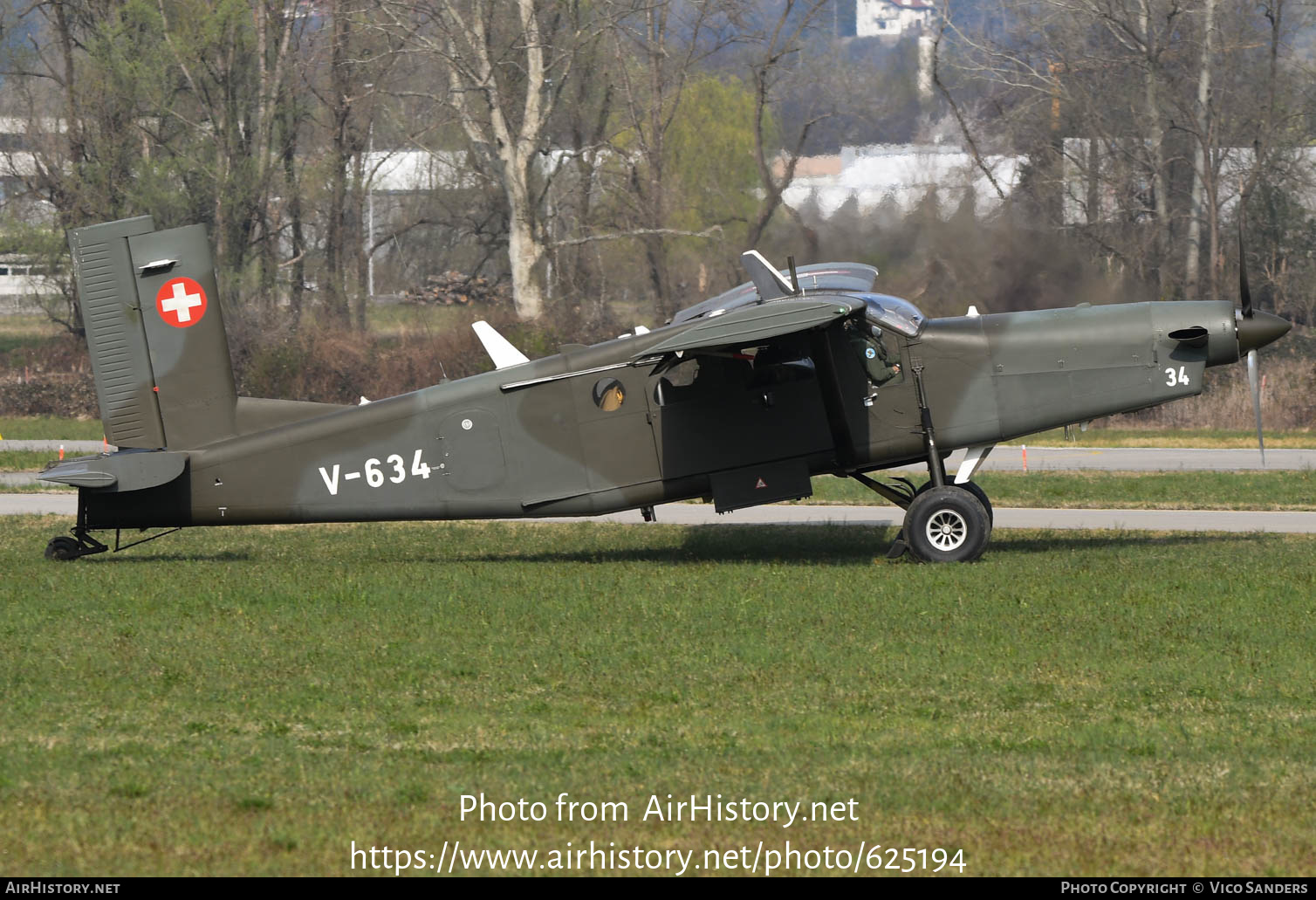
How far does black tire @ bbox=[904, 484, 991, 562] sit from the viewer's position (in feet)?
44.0

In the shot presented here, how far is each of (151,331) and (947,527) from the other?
8.09m

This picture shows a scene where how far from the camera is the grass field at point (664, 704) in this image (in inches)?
247

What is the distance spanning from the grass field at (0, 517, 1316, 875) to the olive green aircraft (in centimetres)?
73

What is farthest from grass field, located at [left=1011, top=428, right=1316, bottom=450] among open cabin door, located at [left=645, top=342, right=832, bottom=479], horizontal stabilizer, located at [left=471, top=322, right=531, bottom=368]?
horizontal stabilizer, located at [left=471, top=322, right=531, bottom=368]

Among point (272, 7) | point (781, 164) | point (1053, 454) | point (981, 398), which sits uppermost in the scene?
point (272, 7)

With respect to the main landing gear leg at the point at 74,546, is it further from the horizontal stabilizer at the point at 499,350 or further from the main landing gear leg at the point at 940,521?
the main landing gear leg at the point at 940,521

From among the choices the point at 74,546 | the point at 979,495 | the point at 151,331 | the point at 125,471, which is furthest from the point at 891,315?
the point at 74,546

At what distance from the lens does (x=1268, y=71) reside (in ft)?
124

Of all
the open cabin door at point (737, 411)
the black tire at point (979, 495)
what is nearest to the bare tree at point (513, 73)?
the open cabin door at point (737, 411)

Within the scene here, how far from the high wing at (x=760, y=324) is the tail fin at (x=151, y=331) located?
4.78 m

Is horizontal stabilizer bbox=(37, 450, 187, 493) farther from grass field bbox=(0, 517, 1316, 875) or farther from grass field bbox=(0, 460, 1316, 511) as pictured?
grass field bbox=(0, 460, 1316, 511)

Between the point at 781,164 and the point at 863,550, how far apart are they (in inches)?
979

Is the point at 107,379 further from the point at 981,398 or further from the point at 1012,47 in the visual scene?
the point at 1012,47

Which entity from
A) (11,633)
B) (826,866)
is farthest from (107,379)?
(826,866)
